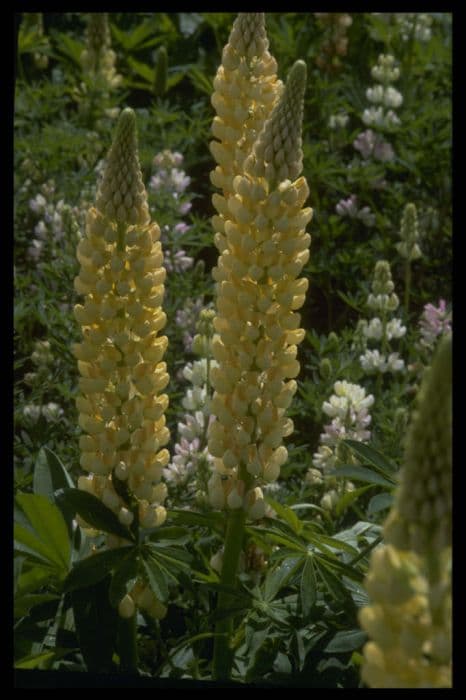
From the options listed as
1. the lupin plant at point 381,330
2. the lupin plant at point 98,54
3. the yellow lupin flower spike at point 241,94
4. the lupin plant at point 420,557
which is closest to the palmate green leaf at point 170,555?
the yellow lupin flower spike at point 241,94

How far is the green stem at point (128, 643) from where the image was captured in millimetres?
1821

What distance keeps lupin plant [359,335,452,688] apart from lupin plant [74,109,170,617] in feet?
2.43

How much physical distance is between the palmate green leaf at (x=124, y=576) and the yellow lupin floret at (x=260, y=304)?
160 millimetres

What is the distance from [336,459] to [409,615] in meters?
1.43

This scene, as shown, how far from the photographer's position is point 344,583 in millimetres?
1886

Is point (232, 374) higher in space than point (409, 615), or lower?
higher

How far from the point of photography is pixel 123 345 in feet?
5.68

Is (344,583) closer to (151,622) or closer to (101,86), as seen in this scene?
(151,622)

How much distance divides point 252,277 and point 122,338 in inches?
8.8

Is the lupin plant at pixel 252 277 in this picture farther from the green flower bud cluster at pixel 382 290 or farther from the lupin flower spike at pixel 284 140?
the green flower bud cluster at pixel 382 290

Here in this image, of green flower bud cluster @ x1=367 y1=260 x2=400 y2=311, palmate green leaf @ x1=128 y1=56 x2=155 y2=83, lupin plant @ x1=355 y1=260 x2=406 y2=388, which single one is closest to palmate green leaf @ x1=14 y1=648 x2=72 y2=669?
lupin plant @ x1=355 y1=260 x2=406 y2=388
